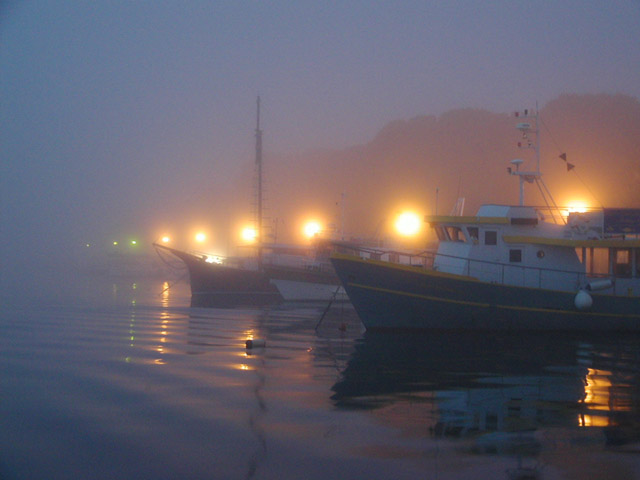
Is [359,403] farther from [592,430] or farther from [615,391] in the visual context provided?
[615,391]

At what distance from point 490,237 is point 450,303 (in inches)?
118

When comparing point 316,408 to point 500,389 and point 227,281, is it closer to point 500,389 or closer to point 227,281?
point 500,389

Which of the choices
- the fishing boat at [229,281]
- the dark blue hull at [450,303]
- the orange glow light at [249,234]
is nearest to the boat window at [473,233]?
the dark blue hull at [450,303]

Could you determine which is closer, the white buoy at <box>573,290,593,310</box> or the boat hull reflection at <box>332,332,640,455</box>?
the boat hull reflection at <box>332,332,640,455</box>

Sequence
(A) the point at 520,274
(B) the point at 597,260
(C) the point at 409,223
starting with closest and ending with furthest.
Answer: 1. (A) the point at 520,274
2. (B) the point at 597,260
3. (C) the point at 409,223

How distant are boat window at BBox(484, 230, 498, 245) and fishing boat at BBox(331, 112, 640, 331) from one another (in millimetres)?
34

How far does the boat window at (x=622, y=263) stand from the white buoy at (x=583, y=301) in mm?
2658

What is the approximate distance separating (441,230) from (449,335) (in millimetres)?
4347

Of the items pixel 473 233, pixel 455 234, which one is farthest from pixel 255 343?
pixel 455 234

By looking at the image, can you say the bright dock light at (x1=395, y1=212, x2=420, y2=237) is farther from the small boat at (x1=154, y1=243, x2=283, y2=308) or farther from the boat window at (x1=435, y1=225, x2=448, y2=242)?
the boat window at (x1=435, y1=225, x2=448, y2=242)

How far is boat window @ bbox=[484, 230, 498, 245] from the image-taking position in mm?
21406

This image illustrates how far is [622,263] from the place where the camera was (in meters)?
22.0

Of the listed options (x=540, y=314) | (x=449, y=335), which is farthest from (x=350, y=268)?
(x=540, y=314)

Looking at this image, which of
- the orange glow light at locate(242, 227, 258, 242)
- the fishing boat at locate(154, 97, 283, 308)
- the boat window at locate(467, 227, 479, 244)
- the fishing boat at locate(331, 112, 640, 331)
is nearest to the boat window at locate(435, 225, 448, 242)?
the fishing boat at locate(331, 112, 640, 331)
